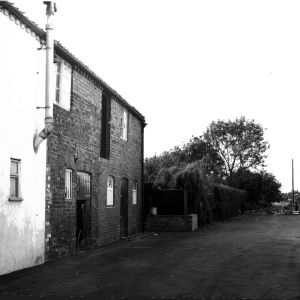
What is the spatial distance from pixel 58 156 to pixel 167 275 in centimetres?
548

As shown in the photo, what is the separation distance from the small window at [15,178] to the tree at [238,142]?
56.4m

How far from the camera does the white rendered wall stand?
12.1 meters


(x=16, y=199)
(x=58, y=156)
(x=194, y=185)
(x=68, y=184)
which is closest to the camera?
(x=16, y=199)

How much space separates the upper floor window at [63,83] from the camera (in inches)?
613

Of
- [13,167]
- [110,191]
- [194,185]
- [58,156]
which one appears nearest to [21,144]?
[13,167]

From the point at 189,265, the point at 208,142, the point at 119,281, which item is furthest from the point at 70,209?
the point at 208,142

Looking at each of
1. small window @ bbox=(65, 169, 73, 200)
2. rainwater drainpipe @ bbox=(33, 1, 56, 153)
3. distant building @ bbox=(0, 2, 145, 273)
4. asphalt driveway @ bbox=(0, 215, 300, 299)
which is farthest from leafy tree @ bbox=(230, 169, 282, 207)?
rainwater drainpipe @ bbox=(33, 1, 56, 153)

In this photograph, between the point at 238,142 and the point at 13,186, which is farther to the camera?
the point at 238,142

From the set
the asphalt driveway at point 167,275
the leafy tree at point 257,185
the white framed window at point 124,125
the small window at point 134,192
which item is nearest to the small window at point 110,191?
the white framed window at point 124,125

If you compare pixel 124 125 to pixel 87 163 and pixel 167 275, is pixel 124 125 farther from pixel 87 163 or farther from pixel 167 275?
pixel 167 275

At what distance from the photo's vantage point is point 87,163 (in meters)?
18.0

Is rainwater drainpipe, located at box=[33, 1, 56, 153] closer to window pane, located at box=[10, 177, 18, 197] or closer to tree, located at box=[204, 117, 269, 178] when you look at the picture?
window pane, located at box=[10, 177, 18, 197]

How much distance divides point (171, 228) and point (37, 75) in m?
15.5

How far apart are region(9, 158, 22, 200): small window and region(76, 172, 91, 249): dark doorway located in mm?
4159
